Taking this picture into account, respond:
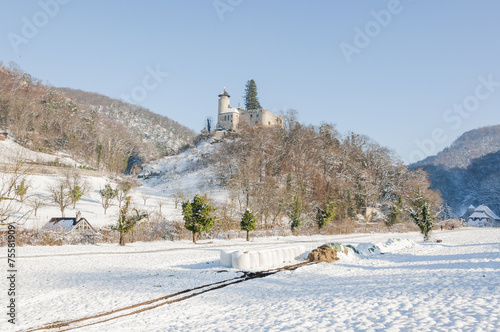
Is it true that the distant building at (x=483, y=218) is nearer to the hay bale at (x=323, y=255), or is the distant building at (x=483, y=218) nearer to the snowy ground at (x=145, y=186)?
the snowy ground at (x=145, y=186)

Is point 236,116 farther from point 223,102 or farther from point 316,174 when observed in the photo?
point 316,174

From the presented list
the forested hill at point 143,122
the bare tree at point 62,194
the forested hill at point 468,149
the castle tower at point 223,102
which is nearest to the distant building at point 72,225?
the bare tree at point 62,194

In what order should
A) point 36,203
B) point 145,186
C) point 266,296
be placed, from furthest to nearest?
point 145,186 → point 36,203 → point 266,296

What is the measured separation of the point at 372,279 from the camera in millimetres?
12734

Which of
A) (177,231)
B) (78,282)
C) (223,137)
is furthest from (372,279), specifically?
(223,137)

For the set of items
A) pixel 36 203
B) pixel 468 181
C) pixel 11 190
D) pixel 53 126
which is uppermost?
pixel 53 126

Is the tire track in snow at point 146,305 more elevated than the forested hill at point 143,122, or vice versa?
the forested hill at point 143,122

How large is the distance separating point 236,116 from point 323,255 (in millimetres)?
79558

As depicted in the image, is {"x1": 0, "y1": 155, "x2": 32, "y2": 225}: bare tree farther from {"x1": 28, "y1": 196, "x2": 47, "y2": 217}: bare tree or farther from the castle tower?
the castle tower

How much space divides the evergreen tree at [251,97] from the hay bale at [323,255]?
8604 cm

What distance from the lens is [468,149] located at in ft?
485

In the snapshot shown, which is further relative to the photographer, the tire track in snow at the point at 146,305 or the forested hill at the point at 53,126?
the forested hill at the point at 53,126

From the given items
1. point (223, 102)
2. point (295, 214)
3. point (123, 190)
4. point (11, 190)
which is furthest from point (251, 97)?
point (11, 190)

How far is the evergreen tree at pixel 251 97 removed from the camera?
10194 centimetres
